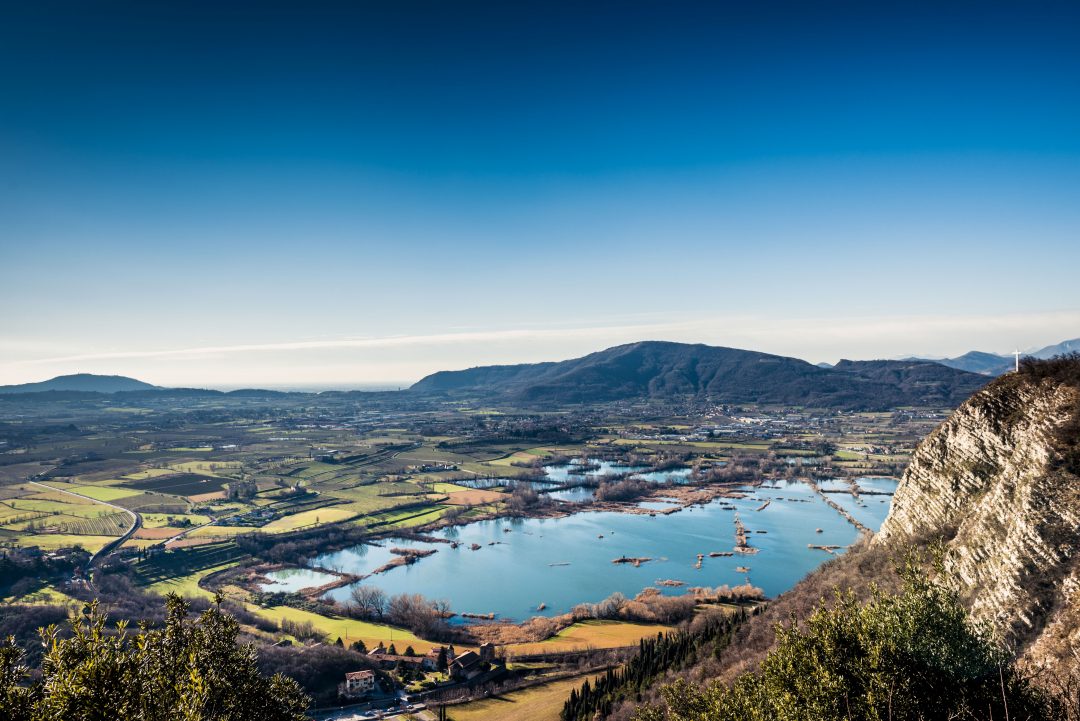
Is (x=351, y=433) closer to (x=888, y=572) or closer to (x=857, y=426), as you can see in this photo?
(x=857, y=426)

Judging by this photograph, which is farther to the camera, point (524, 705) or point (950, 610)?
point (524, 705)

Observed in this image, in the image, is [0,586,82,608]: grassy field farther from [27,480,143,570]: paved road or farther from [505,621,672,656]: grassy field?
[505,621,672,656]: grassy field

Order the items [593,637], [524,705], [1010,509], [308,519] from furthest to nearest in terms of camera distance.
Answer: [308,519] < [593,637] < [524,705] < [1010,509]

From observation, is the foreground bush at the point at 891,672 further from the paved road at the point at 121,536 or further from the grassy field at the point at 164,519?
the grassy field at the point at 164,519

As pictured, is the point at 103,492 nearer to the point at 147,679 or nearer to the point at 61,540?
the point at 61,540

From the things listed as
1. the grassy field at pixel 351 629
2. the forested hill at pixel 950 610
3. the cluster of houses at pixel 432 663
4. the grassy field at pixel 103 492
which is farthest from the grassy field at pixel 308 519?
the forested hill at pixel 950 610

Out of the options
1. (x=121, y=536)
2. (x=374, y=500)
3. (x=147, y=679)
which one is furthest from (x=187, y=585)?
(x=147, y=679)
